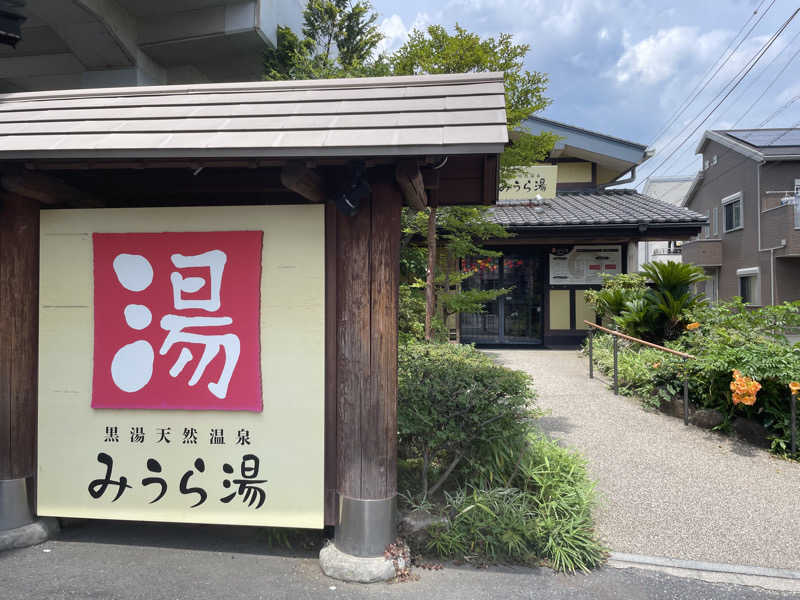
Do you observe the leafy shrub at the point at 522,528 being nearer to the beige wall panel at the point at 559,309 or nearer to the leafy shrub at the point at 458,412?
the leafy shrub at the point at 458,412

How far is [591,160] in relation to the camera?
14.1 metres

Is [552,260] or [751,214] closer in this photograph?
[552,260]

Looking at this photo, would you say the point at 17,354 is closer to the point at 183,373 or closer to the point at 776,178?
the point at 183,373

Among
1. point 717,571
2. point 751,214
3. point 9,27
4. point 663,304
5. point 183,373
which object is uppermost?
point 751,214

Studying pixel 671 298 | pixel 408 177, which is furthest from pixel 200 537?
pixel 671 298

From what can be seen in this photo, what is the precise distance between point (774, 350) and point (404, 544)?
15.6 feet

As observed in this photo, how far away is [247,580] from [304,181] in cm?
252

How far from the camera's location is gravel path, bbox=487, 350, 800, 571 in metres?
3.44

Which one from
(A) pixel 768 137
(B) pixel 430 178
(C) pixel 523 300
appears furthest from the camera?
(A) pixel 768 137

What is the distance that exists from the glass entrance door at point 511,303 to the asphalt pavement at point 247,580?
9.50m

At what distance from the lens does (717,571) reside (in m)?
3.15

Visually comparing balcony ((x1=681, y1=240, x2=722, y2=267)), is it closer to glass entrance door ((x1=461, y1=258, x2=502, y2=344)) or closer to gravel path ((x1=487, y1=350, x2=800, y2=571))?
glass entrance door ((x1=461, y1=258, x2=502, y2=344))

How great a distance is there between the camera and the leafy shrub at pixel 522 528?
3.22m

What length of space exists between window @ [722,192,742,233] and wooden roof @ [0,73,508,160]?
68.1ft
